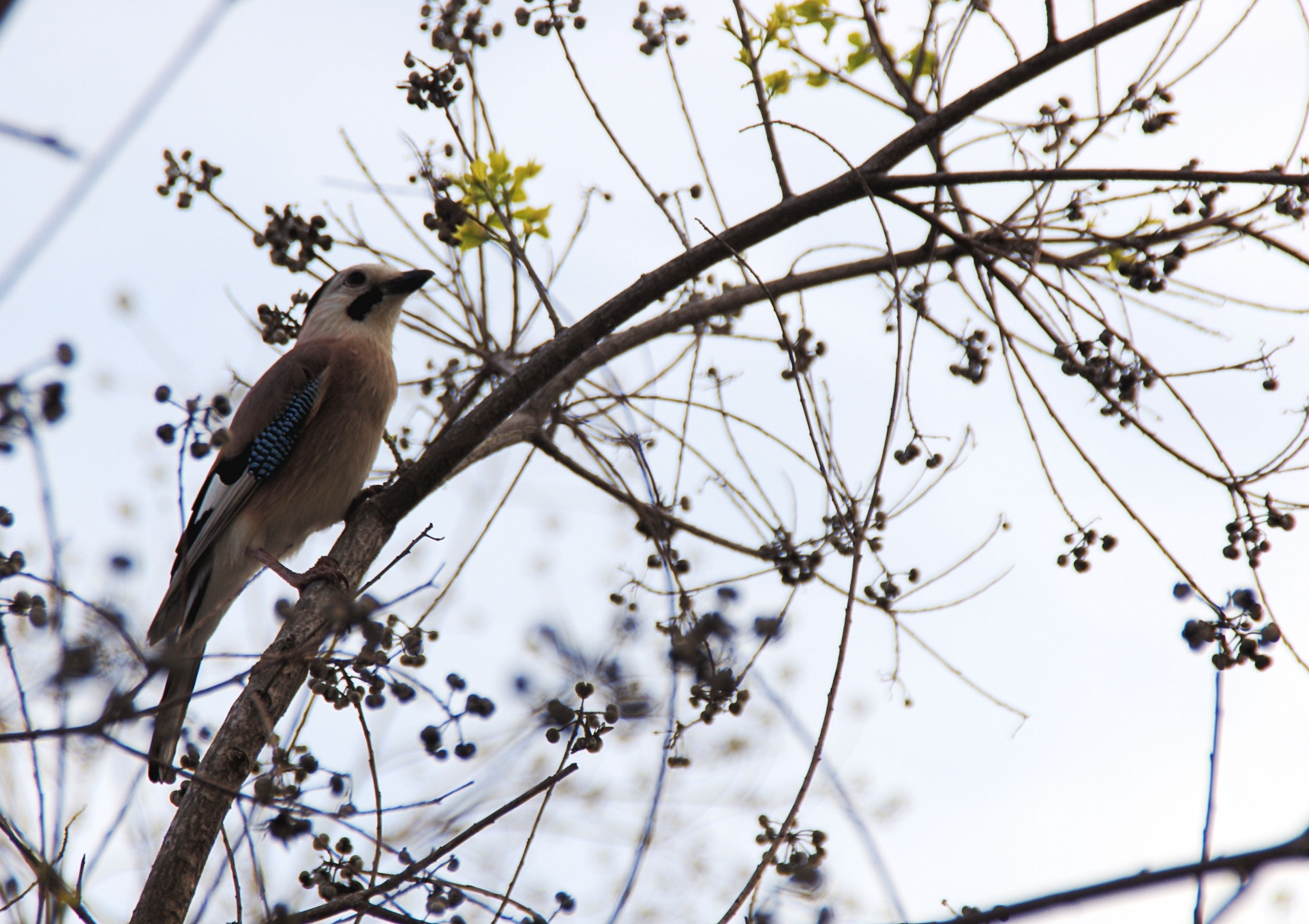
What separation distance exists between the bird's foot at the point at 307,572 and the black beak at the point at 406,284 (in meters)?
1.41

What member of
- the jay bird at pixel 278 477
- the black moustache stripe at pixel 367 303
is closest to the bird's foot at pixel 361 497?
the jay bird at pixel 278 477

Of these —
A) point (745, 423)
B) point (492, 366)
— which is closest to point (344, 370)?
point (492, 366)

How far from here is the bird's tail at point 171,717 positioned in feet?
6.31

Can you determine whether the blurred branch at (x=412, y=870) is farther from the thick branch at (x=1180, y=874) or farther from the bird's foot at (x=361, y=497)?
the bird's foot at (x=361, y=497)

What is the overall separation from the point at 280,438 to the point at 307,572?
2.79 feet

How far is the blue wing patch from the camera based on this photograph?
4879 millimetres

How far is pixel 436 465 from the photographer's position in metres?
3.80

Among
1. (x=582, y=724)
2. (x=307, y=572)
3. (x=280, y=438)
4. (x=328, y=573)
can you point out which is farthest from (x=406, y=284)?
(x=582, y=724)

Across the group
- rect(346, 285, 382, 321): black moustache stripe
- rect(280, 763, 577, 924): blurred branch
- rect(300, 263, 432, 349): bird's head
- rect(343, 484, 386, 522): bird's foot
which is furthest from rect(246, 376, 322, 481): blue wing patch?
rect(280, 763, 577, 924): blurred branch

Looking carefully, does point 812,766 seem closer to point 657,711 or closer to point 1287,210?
point 657,711

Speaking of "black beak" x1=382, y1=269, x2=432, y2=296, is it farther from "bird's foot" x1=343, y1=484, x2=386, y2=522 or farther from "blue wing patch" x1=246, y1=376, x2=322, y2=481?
"bird's foot" x1=343, y1=484, x2=386, y2=522

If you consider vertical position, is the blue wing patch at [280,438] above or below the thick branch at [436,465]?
above

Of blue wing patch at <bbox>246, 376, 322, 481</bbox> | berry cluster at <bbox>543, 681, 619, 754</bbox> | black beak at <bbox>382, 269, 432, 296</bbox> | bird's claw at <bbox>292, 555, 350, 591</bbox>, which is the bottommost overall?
berry cluster at <bbox>543, 681, 619, 754</bbox>

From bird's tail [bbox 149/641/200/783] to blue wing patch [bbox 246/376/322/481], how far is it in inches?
42.0
